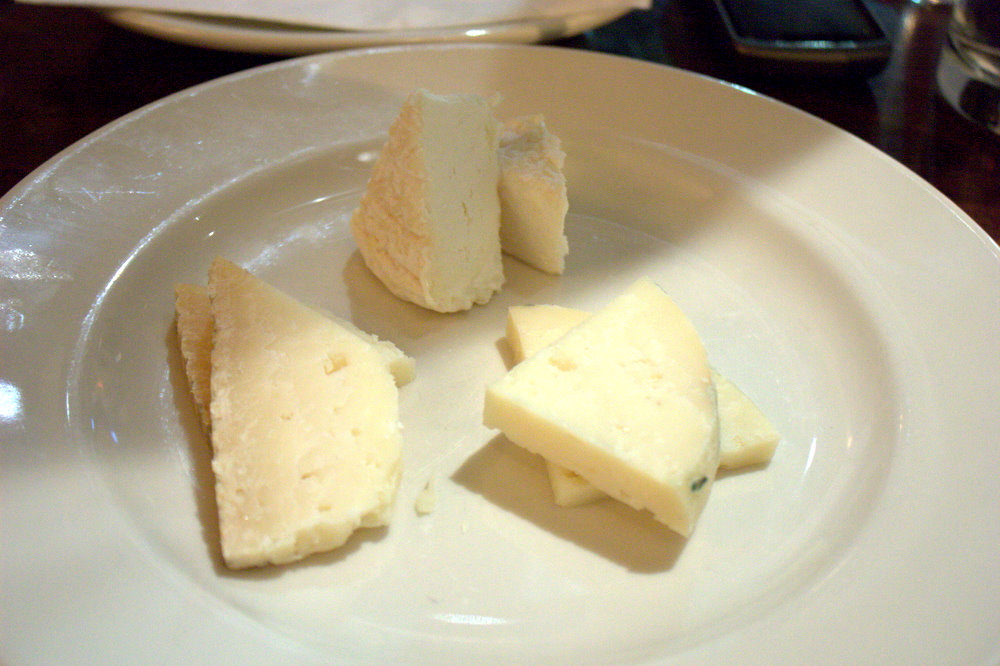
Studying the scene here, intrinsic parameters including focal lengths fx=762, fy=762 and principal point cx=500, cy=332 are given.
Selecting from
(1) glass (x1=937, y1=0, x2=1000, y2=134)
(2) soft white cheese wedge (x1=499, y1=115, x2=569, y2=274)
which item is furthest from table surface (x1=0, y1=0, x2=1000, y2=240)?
(2) soft white cheese wedge (x1=499, y1=115, x2=569, y2=274)

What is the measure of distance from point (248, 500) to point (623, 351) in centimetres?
45

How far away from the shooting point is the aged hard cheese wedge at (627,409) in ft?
2.65

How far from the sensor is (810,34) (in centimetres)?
157

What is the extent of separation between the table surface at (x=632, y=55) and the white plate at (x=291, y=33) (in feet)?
0.39

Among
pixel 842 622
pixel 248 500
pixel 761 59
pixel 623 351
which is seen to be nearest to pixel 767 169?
pixel 761 59

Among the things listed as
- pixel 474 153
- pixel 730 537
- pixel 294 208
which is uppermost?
pixel 474 153

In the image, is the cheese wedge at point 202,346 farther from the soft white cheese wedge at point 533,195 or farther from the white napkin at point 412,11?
the white napkin at point 412,11

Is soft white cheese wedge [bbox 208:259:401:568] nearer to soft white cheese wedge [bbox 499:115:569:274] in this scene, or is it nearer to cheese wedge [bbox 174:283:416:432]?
cheese wedge [bbox 174:283:416:432]

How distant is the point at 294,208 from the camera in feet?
4.13

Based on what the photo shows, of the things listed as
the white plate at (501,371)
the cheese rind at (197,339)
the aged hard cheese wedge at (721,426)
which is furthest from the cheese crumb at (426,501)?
the cheese rind at (197,339)

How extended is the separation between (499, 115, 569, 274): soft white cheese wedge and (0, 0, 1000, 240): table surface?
2.04ft

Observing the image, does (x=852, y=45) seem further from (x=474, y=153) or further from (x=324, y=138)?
(x=324, y=138)

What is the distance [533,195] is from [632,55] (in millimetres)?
777

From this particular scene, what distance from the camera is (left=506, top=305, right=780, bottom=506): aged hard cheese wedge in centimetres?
87
